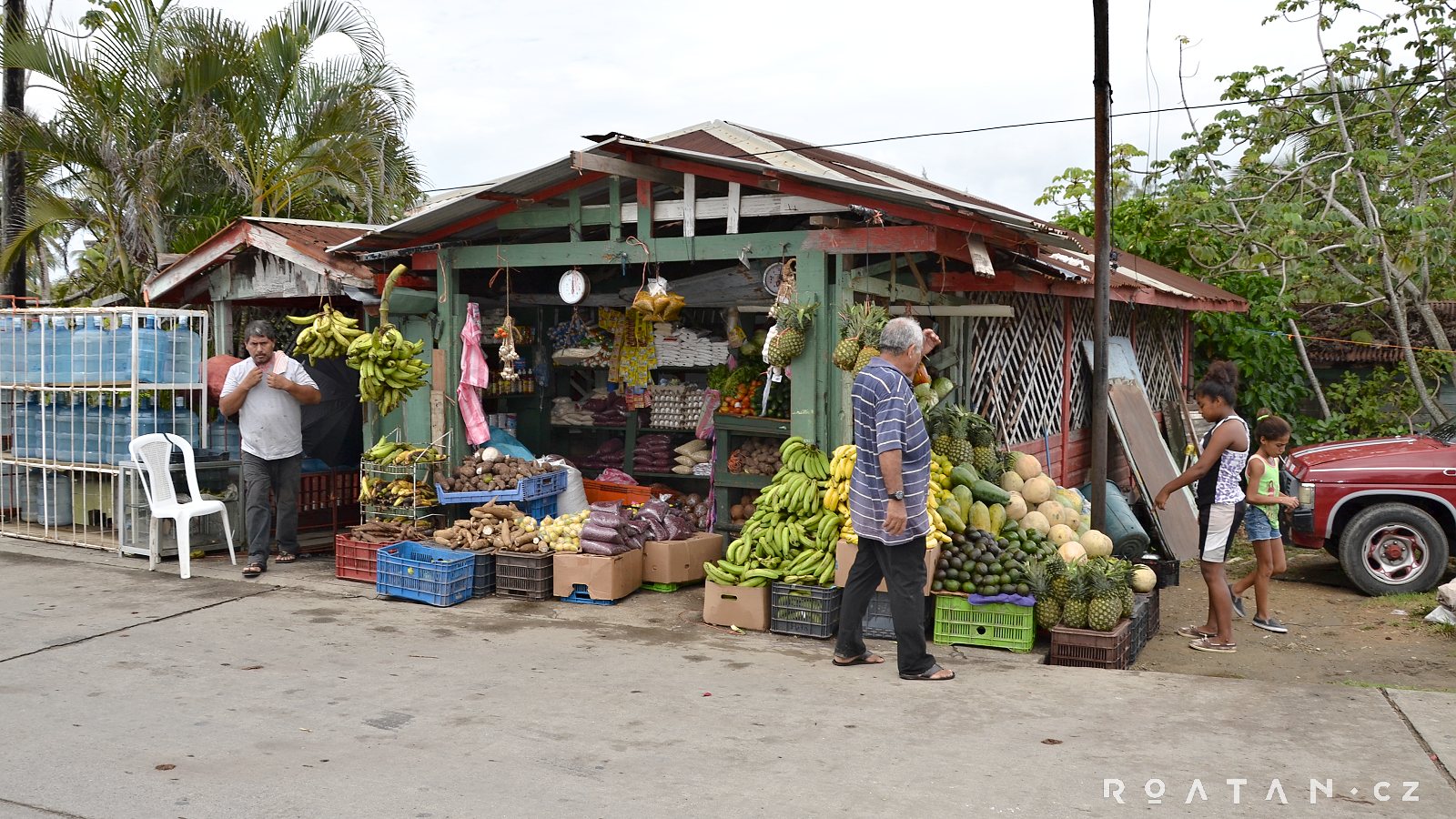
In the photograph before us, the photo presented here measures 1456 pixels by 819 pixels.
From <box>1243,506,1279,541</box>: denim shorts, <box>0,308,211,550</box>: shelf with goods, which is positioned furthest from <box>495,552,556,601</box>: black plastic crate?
<box>1243,506,1279,541</box>: denim shorts

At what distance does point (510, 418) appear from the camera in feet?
33.6

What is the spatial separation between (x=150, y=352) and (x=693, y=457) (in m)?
4.77

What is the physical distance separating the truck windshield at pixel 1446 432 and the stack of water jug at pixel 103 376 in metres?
10.7

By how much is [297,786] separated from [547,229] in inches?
221

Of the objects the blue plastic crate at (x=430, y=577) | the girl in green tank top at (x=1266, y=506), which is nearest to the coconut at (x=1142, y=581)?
the girl in green tank top at (x=1266, y=506)

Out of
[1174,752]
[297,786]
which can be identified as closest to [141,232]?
[297,786]

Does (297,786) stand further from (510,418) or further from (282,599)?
(510,418)

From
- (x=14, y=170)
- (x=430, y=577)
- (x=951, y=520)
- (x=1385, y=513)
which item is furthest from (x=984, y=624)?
(x=14, y=170)

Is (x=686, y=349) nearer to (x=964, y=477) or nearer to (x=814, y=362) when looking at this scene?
(x=814, y=362)

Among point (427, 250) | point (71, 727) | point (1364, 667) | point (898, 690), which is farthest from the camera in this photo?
point (427, 250)

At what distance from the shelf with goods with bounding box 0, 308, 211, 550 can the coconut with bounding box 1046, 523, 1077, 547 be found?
22.2ft

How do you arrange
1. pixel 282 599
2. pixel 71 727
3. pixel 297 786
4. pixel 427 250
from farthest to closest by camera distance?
pixel 427 250 < pixel 282 599 < pixel 71 727 < pixel 297 786

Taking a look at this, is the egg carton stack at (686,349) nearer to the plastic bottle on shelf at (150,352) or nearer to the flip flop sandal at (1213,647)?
the plastic bottle on shelf at (150,352)

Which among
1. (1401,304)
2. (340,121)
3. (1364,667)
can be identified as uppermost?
(340,121)
